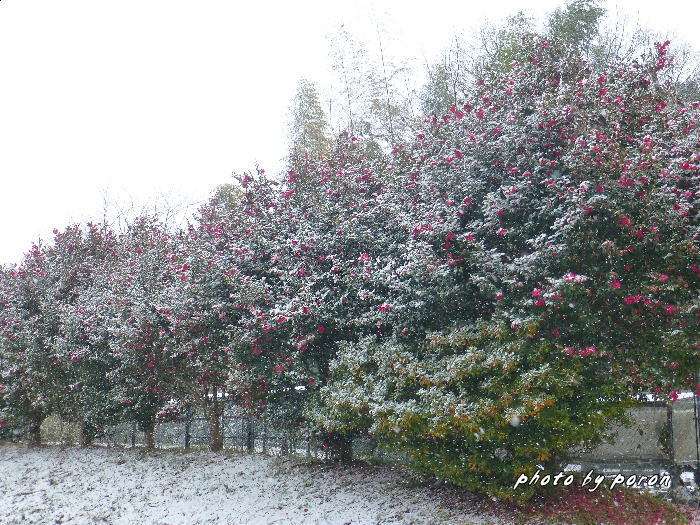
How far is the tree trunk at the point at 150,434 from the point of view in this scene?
10891 millimetres

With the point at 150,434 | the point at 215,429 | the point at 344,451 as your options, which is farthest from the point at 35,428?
the point at 344,451

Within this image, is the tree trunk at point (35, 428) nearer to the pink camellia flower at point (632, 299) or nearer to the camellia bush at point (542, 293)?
the camellia bush at point (542, 293)

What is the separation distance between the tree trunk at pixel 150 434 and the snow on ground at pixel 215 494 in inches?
26.6

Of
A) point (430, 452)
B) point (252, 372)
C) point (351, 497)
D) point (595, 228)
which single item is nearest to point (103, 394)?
point (252, 372)

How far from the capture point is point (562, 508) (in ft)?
18.1

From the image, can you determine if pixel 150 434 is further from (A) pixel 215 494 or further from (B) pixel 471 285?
(B) pixel 471 285

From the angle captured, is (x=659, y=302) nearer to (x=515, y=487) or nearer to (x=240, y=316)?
(x=515, y=487)

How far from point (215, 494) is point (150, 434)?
13.1 feet

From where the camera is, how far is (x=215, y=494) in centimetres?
768

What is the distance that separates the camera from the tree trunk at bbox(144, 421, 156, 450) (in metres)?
10.9

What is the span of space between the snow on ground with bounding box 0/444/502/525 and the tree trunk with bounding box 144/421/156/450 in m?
0.68

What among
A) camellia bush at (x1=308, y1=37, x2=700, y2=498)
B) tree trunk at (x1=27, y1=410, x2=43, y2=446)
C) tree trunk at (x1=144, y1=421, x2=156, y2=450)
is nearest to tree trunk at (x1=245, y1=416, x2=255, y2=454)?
tree trunk at (x1=144, y1=421, x2=156, y2=450)

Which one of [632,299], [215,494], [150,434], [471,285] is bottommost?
[215,494]

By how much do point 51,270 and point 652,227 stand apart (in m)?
11.7
